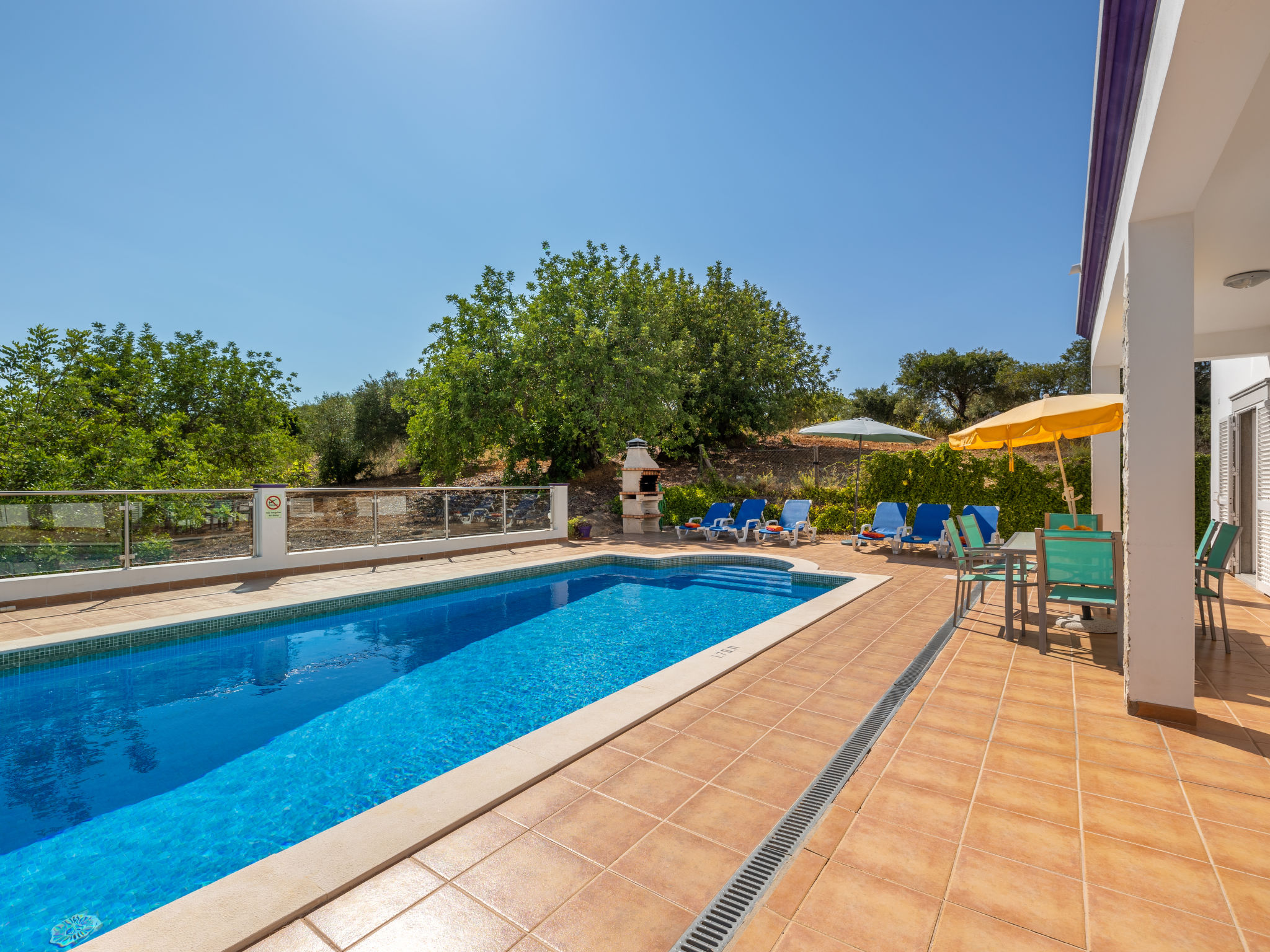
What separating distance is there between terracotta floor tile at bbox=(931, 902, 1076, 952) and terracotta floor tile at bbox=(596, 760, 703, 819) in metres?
1.03

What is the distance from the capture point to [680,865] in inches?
79.7

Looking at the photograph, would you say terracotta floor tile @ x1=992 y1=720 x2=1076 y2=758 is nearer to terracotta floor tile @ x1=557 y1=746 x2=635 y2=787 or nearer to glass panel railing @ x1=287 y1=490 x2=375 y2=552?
terracotta floor tile @ x1=557 y1=746 x2=635 y2=787

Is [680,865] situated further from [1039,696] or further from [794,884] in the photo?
[1039,696]

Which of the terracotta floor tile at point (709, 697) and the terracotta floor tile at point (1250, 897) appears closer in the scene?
the terracotta floor tile at point (1250, 897)

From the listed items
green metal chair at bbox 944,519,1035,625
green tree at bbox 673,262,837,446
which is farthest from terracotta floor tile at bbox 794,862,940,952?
green tree at bbox 673,262,837,446

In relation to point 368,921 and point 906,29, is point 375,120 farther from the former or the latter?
point 368,921

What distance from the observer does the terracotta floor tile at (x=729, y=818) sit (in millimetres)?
2191

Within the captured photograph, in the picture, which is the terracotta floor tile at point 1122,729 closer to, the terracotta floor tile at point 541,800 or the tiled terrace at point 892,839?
the tiled terrace at point 892,839

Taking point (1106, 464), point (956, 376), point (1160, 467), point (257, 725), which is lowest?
point (257, 725)

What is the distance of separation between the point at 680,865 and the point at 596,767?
2.84 ft

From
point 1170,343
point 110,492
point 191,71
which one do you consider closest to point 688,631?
point 1170,343

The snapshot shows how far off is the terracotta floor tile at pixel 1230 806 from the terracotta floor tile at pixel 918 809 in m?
0.96

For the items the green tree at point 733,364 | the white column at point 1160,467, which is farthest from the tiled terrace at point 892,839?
the green tree at point 733,364

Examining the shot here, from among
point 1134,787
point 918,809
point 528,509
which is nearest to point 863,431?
point 528,509
